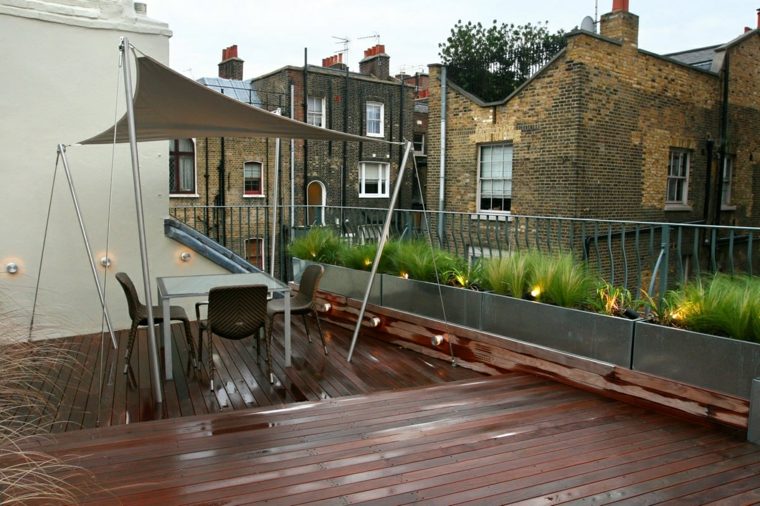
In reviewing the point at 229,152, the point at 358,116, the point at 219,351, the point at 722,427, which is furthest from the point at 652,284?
the point at 358,116

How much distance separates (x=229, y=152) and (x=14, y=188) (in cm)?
1369

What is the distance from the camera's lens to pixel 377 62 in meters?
23.7

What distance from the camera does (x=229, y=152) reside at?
64.3 ft

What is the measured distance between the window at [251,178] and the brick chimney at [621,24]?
11.7 meters

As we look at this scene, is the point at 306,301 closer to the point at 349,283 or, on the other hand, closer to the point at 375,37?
the point at 349,283

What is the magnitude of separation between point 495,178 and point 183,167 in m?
10.0

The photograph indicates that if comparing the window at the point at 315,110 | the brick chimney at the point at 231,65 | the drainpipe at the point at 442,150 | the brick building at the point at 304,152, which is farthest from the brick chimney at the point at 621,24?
the brick chimney at the point at 231,65

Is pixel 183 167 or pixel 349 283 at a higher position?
pixel 183 167

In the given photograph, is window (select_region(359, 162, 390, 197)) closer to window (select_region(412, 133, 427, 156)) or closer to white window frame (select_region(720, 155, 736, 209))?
window (select_region(412, 133, 427, 156))

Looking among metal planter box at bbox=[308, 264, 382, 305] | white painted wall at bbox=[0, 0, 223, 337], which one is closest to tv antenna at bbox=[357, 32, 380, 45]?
white painted wall at bbox=[0, 0, 223, 337]

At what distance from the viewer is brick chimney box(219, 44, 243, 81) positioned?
2289 cm

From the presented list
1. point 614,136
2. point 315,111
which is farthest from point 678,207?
point 315,111

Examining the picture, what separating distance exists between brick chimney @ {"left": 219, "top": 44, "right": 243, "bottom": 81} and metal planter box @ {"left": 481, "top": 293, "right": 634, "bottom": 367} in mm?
20020

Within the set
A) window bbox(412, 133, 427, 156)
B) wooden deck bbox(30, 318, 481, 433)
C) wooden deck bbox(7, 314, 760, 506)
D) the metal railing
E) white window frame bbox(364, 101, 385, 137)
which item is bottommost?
wooden deck bbox(30, 318, 481, 433)
